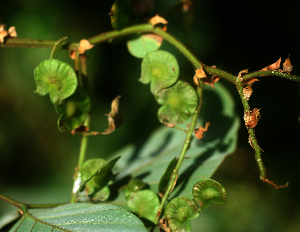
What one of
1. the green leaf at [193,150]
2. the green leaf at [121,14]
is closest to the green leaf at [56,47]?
the green leaf at [121,14]

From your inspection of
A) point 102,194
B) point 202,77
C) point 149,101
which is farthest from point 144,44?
point 149,101

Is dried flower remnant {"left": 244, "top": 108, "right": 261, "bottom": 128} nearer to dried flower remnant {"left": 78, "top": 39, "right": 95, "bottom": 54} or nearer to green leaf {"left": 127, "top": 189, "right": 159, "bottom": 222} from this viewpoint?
green leaf {"left": 127, "top": 189, "right": 159, "bottom": 222}

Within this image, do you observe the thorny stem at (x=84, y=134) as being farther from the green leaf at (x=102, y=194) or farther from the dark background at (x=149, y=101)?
the dark background at (x=149, y=101)

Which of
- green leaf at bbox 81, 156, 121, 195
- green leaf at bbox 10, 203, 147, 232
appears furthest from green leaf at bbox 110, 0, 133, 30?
green leaf at bbox 10, 203, 147, 232

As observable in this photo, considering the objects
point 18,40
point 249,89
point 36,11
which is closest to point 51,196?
point 36,11

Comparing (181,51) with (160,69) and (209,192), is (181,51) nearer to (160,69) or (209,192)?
(160,69)

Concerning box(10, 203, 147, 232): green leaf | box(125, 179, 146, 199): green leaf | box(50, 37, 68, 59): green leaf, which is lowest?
box(10, 203, 147, 232): green leaf
